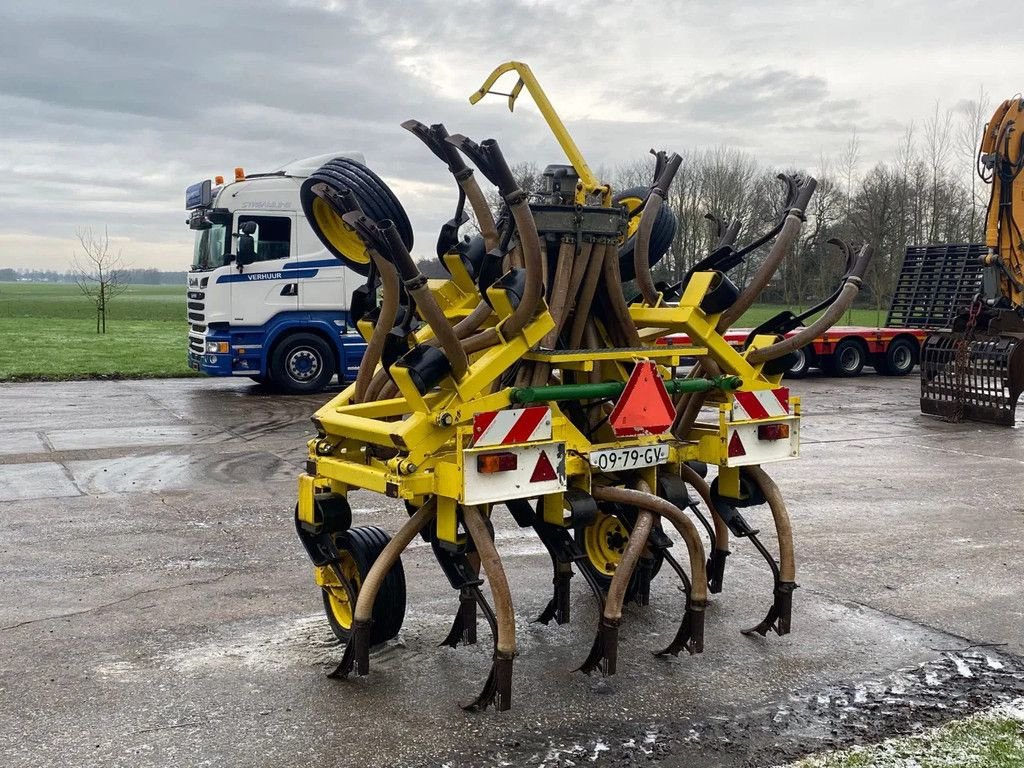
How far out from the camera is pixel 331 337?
1609 centimetres

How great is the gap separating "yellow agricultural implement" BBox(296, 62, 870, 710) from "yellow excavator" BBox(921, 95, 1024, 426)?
9.33 metres

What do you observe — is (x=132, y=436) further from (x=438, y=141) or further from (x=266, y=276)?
(x=438, y=141)

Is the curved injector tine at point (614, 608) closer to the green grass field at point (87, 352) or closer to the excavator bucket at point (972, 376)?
the excavator bucket at point (972, 376)

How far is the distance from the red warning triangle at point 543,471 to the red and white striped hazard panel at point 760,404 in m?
1.14

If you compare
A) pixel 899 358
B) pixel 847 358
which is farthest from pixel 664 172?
pixel 899 358

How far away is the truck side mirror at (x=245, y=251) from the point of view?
15.4 meters

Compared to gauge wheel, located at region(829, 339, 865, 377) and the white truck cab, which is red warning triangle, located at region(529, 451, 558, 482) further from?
gauge wheel, located at region(829, 339, 865, 377)

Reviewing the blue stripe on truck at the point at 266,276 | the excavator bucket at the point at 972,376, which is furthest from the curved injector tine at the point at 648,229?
the blue stripe on truck at the point at 266,276

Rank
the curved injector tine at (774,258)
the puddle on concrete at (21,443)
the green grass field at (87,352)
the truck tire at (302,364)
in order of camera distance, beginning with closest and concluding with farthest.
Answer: the curved injector tine at (774,258)
the puddle on concrete at (21,443)
the truck tire at (302,364)
the green grass field at (87,352)

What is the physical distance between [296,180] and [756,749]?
42.7ft

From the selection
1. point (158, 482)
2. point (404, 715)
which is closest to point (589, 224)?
point (404, 715)

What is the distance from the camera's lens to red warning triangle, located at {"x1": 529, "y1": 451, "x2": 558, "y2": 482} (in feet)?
14.8

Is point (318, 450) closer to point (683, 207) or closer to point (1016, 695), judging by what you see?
point (1016, 695)

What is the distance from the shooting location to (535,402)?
14.9 ft
